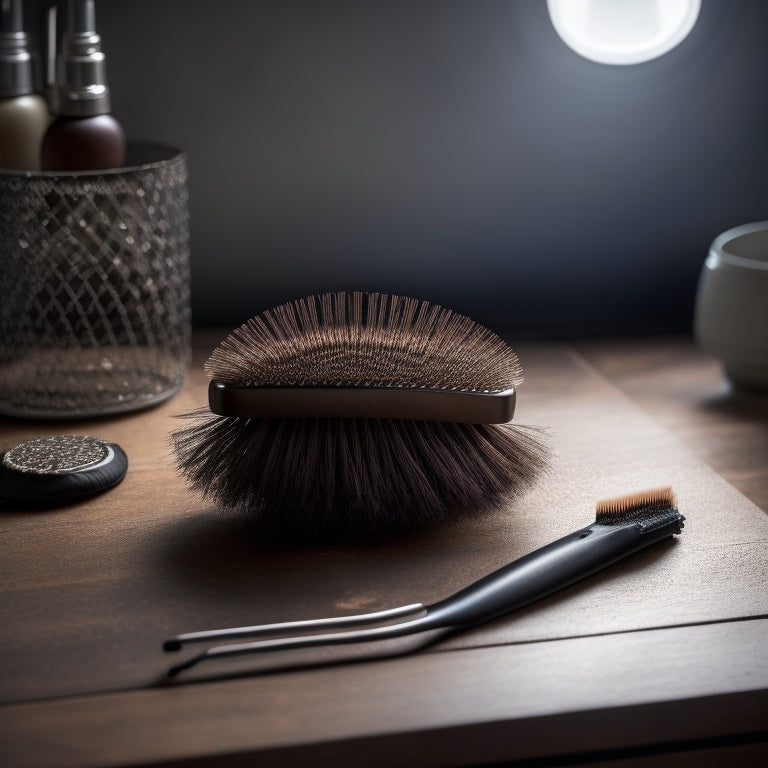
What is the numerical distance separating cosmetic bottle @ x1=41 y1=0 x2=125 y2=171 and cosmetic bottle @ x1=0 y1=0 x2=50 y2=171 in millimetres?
45

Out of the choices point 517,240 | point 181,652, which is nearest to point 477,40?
point 517,240

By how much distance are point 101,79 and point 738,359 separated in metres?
0.57

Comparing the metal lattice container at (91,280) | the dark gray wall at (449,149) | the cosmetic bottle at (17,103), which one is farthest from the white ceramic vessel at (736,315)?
the cosmetic bottle at (17,103)

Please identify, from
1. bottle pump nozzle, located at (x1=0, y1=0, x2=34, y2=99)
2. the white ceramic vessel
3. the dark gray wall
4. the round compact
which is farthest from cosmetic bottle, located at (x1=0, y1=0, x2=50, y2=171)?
the white ceramic vessel

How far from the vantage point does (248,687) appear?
45 centimetres

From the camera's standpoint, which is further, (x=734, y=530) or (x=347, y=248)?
(x=347, y=248)

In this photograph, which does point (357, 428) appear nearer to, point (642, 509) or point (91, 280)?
point (642, 509)

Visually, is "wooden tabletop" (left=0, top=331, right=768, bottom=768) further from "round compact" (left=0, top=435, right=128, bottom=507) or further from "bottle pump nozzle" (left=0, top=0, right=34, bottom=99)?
"bottle pump nozzle" (left=0, top=0, right=34, bottom=99)

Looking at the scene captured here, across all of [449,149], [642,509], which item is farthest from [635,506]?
[449,149]

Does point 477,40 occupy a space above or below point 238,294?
above

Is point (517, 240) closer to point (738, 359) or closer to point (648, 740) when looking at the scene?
point (738, 359)

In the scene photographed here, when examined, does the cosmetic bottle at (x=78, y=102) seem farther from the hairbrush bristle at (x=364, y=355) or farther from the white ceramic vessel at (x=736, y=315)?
the white ceramic vessel at (x=736, y=315)

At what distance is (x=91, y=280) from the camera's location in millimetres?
891

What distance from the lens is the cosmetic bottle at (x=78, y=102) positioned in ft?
2.38
